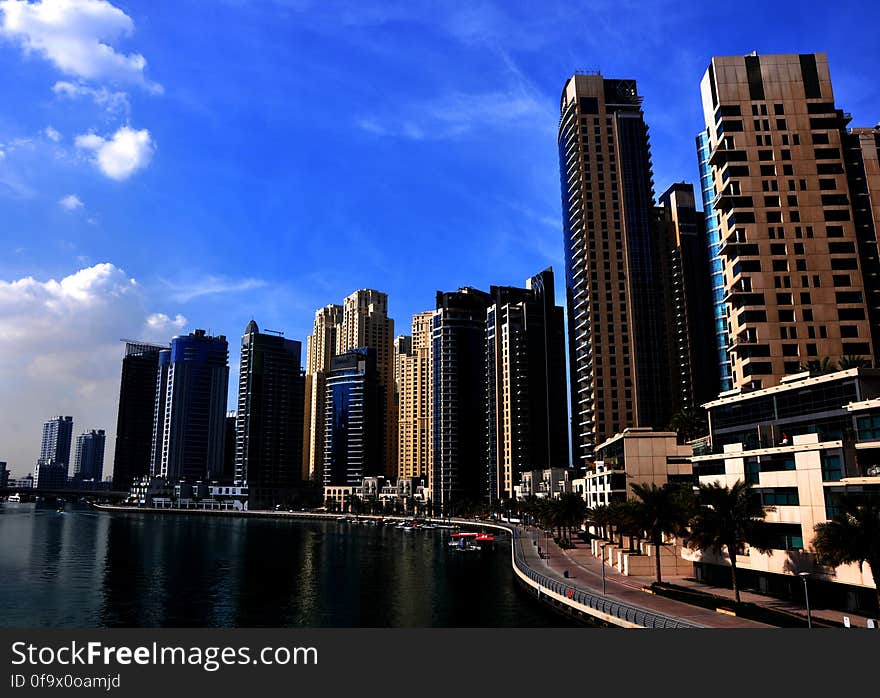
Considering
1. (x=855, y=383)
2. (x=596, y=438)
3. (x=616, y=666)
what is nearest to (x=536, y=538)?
(x=596, y=438)

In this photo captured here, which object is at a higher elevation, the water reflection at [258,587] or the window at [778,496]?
the window at [778,496]

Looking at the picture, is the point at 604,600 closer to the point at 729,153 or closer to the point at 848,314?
the point at 848,314

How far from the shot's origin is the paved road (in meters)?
55.7

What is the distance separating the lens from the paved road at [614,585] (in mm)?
55688

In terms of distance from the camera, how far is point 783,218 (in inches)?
4503

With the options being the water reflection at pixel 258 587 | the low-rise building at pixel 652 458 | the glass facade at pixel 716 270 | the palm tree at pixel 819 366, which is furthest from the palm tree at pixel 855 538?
the glass facade at pixel 716 270

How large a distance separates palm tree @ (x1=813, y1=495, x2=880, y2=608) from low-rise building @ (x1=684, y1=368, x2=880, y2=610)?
3.00 metres

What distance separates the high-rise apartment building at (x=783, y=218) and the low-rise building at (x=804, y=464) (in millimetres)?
40163

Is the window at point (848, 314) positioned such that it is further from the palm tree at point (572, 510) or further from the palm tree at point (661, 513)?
the palm tree at point (572, 510)

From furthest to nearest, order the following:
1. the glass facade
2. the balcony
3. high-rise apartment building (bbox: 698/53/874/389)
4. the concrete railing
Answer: the glass facade, the balcony, high-rise apartment building (bbox: 698/53/874/389), the concrete railing

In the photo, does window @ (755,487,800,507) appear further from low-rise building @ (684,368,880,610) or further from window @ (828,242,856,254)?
window @ (828,242,856,254)

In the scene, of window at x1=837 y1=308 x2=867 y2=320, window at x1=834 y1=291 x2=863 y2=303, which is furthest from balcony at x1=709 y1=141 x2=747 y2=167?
window at x1=837 y1=308 x2=867 y2=320

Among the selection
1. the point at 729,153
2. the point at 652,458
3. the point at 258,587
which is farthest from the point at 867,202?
the point at 258,587

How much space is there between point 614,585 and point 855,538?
3406 cm
